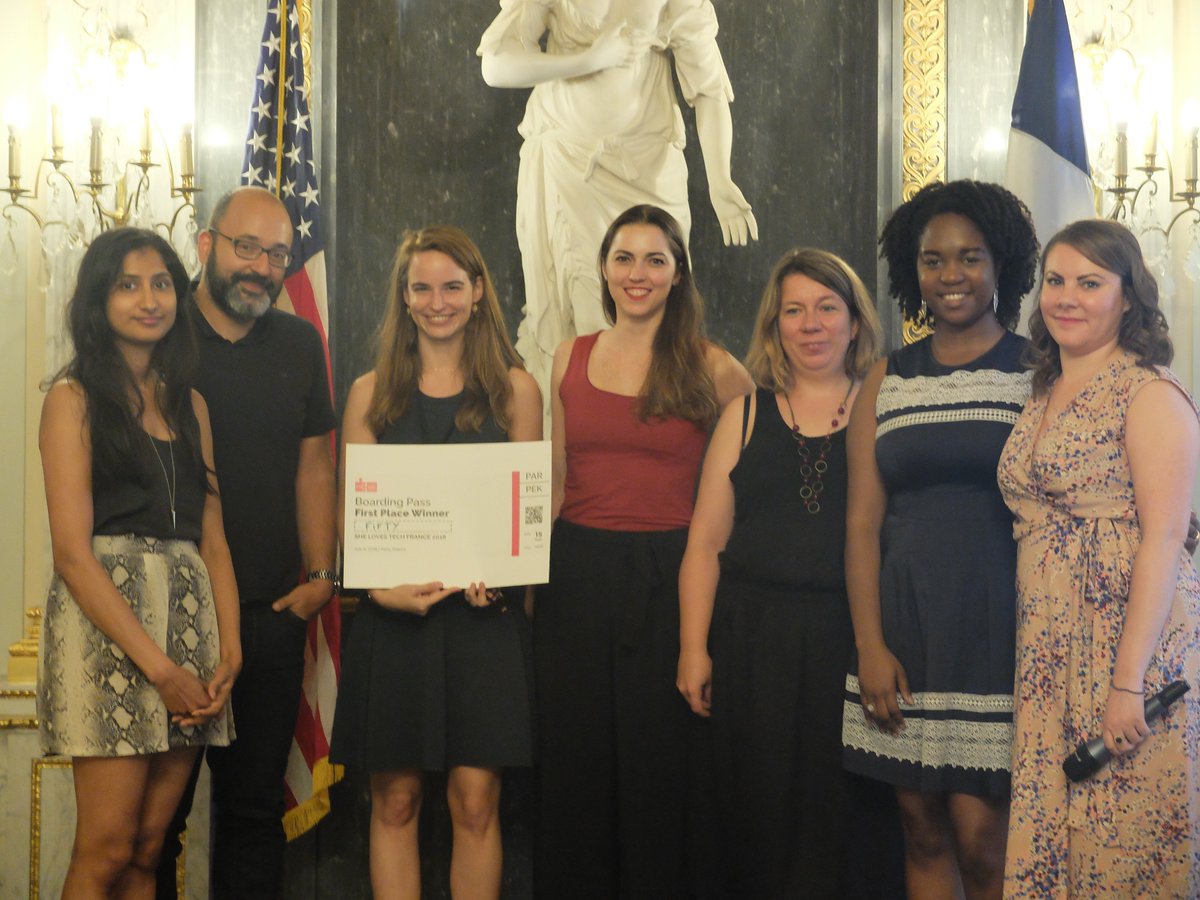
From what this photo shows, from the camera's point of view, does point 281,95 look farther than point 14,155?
Yes

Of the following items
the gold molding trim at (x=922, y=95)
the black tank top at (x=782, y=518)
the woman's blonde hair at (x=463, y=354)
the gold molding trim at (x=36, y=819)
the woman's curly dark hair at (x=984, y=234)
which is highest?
the gold molding trim at (x=922, y=95)

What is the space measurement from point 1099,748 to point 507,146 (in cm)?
295

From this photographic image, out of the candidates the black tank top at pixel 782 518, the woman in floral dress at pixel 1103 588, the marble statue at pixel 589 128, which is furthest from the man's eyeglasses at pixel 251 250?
the woman in floral dress at pixel 1103 588

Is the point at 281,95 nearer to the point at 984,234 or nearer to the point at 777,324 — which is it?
the point at 777,324

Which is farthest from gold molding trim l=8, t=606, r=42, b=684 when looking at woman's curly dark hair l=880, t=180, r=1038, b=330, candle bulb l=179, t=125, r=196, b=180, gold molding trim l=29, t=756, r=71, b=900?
woman's curly dark hair l=880, t=180, r=1038, b=330

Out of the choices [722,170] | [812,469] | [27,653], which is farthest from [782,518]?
[27,653]

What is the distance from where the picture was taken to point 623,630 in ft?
9.81

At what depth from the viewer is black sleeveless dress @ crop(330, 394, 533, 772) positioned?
9.65 ft

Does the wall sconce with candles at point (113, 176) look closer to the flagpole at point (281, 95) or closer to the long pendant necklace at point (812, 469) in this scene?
the flagpole at point (281, 95)

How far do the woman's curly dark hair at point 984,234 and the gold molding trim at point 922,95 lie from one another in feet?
4.57

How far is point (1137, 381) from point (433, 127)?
2.78m

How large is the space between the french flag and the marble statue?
929 millimetres

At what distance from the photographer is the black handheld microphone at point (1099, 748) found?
7.73ft

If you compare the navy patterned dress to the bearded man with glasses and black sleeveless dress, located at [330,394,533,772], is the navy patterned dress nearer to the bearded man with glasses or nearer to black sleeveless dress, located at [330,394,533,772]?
black sleeveless dress, located at [330,394,533,772]
